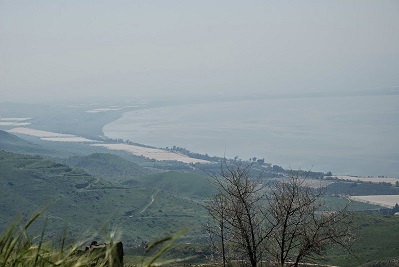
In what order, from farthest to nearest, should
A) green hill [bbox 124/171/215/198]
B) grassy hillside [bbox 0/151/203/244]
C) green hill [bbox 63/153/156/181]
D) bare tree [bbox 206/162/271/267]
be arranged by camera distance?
green hill [bbox 63/153/156/181]
green hill [bbox 124/171/215/198]
grassy hillside [bbox 0/151/203/244]
bare tree [bbox 206/162/271/267]

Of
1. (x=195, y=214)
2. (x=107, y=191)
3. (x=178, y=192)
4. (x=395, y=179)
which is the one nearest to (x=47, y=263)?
(x=195, y=214)

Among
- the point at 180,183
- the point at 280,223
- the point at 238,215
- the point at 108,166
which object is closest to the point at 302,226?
the point at 280,223

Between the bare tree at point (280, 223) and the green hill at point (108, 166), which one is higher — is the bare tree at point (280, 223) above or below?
above

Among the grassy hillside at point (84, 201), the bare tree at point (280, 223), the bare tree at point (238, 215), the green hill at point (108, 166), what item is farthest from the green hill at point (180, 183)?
the bare tree at point (238, 215)

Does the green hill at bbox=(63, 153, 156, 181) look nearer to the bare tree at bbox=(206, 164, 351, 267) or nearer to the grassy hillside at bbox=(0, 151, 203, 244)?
the grassy hillside at bbox=(0, 151, 203, 244)

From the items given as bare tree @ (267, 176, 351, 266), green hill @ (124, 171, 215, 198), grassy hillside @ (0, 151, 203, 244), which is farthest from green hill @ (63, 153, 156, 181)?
bare tree @ (267, 176, 351, 266)

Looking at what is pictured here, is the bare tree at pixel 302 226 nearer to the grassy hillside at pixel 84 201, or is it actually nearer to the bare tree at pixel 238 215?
the bare tree at pixel 238 215
